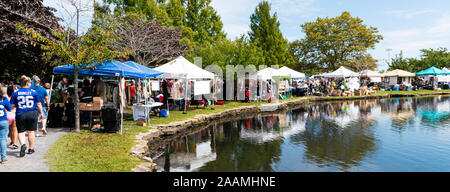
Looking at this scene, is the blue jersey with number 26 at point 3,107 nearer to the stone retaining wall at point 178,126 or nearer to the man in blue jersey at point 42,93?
the man in blue jersey at point 42,93

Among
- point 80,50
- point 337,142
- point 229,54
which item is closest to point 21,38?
point 80,50

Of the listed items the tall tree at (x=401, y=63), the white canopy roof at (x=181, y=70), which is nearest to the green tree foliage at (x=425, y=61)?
the tall tree at (x=401, y=63)

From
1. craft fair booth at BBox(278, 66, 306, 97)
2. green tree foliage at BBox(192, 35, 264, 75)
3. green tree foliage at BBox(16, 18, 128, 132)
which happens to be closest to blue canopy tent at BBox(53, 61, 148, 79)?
green tree foliage at BBox(16, 18, 128, 132)

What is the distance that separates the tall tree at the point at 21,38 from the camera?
46.3ft

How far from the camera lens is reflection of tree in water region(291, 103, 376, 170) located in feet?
24.7

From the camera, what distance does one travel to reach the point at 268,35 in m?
38.2

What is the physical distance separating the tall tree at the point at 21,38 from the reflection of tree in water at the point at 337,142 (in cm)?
1299

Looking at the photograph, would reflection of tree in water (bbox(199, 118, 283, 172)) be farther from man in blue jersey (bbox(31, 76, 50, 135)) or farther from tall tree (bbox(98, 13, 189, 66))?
tall tree (bbox(98, 13, 189, 66))

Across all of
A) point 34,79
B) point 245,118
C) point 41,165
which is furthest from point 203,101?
point 41,165

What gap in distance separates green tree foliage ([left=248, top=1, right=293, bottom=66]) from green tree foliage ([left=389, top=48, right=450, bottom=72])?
24.7 m

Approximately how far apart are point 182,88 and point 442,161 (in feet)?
41.0

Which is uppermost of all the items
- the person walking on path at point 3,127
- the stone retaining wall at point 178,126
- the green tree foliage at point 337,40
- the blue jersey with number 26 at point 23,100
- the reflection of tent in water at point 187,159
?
the green tree foliage at point 337,40

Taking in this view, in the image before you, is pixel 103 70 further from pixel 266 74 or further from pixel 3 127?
pixel 266 74
